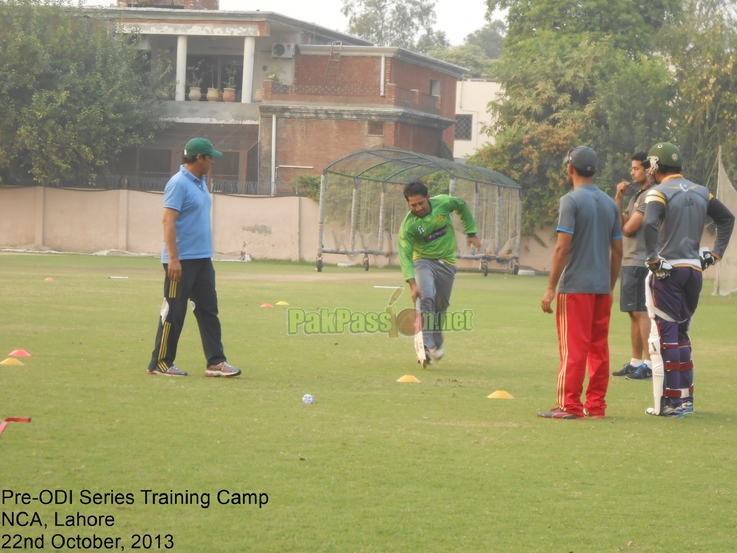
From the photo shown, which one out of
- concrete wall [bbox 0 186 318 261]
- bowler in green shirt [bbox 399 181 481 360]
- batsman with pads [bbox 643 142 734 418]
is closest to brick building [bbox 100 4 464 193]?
concrete wall [bbox 0 186 318 261]

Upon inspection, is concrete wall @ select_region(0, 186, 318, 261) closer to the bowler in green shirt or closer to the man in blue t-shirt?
the bowler in green shirt

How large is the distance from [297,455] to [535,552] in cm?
195

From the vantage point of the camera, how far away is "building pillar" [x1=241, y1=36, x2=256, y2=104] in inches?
1683

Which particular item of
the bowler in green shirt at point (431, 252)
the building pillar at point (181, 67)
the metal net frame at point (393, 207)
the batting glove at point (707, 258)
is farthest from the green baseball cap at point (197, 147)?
the building pillar at point (181, 67)

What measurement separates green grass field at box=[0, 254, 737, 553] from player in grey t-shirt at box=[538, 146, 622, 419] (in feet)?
0.81

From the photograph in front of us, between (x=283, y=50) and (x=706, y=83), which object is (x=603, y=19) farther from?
(x=706, y=83)

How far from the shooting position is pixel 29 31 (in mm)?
39125

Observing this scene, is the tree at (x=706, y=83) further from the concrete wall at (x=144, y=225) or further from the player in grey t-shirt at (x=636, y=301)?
the player in grey t-shirt at (x=636, y=301)

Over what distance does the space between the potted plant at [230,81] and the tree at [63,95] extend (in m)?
3.19

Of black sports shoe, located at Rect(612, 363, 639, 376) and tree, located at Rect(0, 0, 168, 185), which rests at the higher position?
tree, located at Rect(0, 0, 168, 185)

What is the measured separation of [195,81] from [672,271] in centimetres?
3979

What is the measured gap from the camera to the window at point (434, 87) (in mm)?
47844

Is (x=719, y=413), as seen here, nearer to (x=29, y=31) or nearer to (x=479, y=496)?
(x=479, y=496)

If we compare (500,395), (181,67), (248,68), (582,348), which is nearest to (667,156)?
(582,348)
